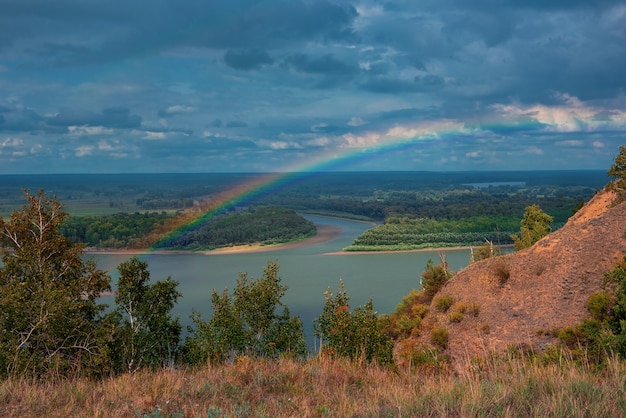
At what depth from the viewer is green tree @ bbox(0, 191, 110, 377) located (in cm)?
1037

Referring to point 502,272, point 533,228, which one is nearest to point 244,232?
point 533,228

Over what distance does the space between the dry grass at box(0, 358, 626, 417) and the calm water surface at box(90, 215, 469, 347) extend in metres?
22.5

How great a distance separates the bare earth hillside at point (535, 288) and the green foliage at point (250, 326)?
200 inches

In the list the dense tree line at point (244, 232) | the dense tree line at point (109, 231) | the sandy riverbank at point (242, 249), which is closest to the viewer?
the sandy riverbank at point (242, 249)

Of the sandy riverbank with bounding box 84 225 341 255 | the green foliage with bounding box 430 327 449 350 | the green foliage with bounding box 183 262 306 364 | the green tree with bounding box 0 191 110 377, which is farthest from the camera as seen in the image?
the sandy riverbank with bounding box 84 225 341 255

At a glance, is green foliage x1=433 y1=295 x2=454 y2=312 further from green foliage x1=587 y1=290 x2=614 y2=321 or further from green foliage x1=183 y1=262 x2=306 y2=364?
green foliage x1=183 y1=262 x2=306 y2=364

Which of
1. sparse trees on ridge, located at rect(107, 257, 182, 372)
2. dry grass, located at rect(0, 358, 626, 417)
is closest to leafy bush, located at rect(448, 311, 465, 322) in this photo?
sparse trees on ridge, located at rect(107, 257, 182, 372)

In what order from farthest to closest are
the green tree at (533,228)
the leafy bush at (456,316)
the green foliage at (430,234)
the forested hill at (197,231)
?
1. the forested hill at (197,231)
2. the green foliage at (430,234)
3. the green tree at (533,228)
4. the leafy bush at (456,316)

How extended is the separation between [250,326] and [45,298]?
→ 617cm

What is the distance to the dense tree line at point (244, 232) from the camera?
284ft

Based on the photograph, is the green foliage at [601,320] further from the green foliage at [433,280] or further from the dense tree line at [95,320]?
the green foliage at [433,280]

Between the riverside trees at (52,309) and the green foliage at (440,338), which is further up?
the riverside trees at (52,309)

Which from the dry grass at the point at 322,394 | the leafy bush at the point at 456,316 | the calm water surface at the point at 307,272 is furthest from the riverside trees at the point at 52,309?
the calm water surface at the point at 307,272

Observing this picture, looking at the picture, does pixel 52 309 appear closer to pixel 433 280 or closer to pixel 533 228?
pixel 433 280
